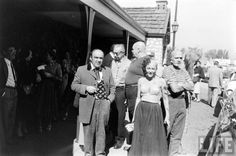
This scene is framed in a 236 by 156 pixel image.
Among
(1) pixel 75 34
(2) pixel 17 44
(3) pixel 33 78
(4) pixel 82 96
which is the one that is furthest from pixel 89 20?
(1) pixel 75 34

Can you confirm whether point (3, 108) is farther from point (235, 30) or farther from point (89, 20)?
point (235, 30)

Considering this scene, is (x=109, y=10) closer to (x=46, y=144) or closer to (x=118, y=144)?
(x=118, y=144)

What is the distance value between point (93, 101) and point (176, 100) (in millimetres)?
1392

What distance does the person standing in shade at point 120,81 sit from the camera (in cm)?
458

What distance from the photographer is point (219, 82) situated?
33.3 feet

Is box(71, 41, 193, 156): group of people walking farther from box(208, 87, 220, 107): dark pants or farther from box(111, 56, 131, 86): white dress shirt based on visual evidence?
box(208, 87, 220, 107): dark pants

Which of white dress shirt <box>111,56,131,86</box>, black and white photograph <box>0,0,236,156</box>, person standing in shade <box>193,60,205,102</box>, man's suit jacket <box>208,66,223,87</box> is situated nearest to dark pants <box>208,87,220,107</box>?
man's suit jacket <box>208,66,223,87</box>

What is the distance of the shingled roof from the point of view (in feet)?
44.7

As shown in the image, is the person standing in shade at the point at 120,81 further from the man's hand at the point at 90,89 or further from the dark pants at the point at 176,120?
the man's hand at the point at 90,89

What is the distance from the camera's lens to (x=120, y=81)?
182 inches

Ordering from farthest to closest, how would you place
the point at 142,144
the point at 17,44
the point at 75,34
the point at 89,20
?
the point at 75,34
the point at 17,44
the point at 89,20
the point at 142,144

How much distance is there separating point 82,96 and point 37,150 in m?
1.39

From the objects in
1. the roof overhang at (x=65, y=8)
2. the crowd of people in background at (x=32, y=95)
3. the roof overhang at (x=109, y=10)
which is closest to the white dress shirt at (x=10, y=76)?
the crowd of people in background at (x=32, y=95)

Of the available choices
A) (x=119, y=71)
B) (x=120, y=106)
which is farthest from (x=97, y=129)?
(x=119, y=71)
